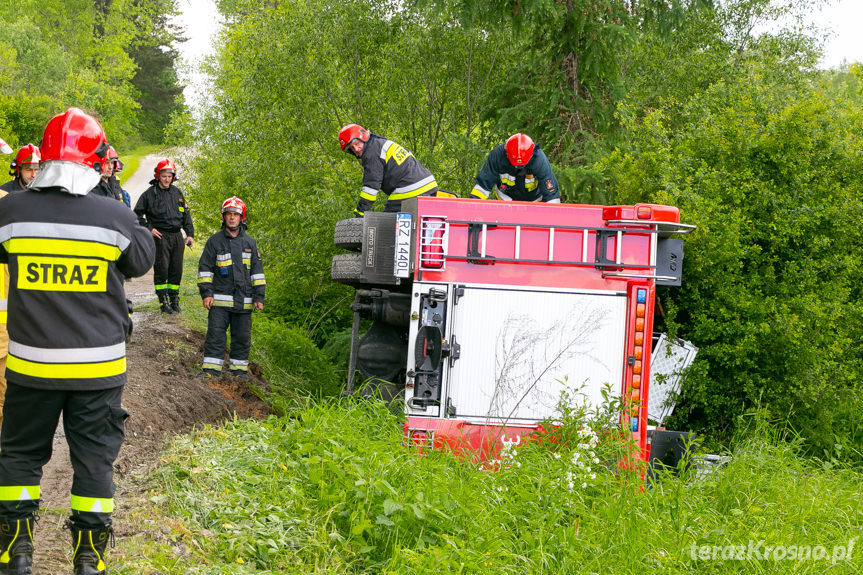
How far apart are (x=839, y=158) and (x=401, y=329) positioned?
4.97m

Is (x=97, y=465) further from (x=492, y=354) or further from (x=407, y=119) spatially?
(x=407, y=119)

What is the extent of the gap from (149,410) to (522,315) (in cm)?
311

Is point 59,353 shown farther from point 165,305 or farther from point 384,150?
point 165,305

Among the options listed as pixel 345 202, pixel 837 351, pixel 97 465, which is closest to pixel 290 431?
pixel 97 465

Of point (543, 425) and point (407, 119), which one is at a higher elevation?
point (407, 119)

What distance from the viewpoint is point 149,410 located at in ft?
20.9

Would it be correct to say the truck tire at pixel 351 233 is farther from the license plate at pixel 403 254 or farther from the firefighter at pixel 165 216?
A: the firefighter at pixel 165 216

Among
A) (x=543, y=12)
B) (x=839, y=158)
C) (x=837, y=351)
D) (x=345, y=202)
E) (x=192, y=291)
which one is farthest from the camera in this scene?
(x=192, y=291)

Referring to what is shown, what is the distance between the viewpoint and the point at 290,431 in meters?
5.64

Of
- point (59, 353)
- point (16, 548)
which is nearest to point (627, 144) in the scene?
point (59, 353)

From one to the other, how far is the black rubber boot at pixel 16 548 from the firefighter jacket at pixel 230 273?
14.8 feet

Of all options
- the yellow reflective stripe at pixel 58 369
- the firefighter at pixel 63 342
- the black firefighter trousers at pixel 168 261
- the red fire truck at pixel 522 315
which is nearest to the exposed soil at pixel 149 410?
the firefighter at pixel 63 342

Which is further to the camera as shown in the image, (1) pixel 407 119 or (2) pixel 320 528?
(1) pixel 407 119
